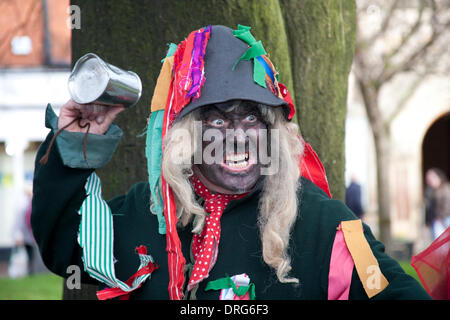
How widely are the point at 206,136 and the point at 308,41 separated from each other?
1.29 meters

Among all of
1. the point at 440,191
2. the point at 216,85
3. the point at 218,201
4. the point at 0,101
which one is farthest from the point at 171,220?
the point at 0,101

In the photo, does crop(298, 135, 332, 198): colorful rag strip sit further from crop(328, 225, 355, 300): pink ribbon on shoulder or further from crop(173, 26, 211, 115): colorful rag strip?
crop(173, 26, 211, 115): colorful rag strip

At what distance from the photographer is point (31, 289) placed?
7.74 metres

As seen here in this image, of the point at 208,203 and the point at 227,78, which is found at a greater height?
the point at 227,78

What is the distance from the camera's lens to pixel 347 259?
2.34 meters

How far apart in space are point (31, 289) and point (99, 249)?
5697 millimetres

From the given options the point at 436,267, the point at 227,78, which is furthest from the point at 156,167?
the point at 436,267

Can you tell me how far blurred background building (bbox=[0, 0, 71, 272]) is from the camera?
15789 mm

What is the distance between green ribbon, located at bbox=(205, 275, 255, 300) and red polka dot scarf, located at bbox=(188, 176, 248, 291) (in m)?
0.05

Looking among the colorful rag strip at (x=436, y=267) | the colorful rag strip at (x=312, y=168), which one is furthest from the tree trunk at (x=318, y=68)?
the colorful rag strip at (x=436, y=267)

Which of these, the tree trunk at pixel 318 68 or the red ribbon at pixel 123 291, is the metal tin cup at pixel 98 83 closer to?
the red ribbon at pixel 123 291

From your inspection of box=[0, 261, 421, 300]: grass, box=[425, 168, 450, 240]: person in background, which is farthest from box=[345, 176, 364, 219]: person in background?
box=[0, 261, 421, 300]: grass

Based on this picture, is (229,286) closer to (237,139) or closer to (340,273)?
(340,273)

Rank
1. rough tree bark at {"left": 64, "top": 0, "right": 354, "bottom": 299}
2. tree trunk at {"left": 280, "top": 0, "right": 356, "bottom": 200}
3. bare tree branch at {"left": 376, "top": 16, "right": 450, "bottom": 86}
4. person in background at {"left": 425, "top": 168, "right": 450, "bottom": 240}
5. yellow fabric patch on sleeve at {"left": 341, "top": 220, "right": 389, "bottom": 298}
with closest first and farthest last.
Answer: yellow fabric patch on sleeve at {"left": 341, "top": 220, "right": 389, "bottom": 298}, rough tree bark at {"left": 64, "top": 0, "right": 354, "bottom": 299}, tree trunk at {"left": 280, "top": 0, "right": 356, "bottom": 200}, person in background at {"left": 425, "top": 168, "right": 450, "bottom": 240}, bare tree branch at {"left": 376, "top": 16, "right": 450, "bottom": 86}
